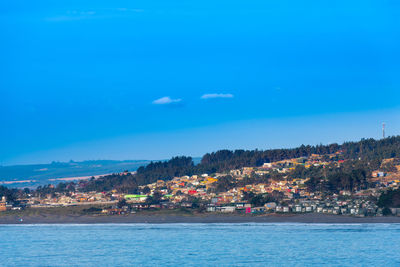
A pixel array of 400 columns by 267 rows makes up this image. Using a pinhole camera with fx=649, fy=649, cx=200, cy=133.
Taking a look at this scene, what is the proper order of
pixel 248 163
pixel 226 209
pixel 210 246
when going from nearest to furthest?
pixel 210 246
pixel 226 209
pixel 248 163

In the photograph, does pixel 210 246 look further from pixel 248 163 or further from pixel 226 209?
pixel 248 163

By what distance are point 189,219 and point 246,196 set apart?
1821 centimetres

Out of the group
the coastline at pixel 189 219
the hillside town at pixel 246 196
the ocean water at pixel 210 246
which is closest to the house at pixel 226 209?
the hillside town at pixel 246 196

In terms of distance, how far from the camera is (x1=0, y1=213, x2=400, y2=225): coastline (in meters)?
92.4

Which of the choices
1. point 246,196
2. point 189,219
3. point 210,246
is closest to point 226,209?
point 189,219

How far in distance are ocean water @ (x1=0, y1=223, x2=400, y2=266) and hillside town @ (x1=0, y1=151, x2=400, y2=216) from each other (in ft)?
41.7

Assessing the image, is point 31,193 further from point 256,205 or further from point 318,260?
point 318,260

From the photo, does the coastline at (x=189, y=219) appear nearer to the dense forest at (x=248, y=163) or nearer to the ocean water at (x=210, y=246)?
the ocean water at (x=210, y=246)

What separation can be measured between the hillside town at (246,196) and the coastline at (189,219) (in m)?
2.82

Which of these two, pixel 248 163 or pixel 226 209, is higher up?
pixel 248 163

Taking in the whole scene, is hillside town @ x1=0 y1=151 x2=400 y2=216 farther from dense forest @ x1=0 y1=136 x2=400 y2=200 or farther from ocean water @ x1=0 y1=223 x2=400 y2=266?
ocean water @ x1=0 y1=223 x2=400 y2=266

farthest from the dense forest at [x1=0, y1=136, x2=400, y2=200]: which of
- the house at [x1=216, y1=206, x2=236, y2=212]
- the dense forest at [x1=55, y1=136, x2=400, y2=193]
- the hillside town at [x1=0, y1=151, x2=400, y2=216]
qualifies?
the house at [x1=216, y1=206, x2=236, y2=212]

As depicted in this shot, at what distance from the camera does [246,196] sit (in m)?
117

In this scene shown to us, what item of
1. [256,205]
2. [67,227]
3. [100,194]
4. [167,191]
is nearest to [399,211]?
[256,205]
